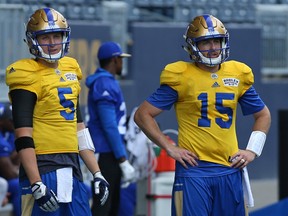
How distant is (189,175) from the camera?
601cm

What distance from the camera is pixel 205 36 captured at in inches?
237

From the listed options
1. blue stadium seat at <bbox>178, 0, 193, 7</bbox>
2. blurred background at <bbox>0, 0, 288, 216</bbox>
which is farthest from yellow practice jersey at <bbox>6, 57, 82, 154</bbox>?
blue stadium seat at <bbox>178, 0, 193, 7</bbox>

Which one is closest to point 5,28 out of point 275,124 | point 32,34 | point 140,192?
point 140,192

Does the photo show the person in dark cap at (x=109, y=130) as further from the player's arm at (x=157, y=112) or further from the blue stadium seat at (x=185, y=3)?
the blue stadium seat at (x=185, y=3)

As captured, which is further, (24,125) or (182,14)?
(182,14)

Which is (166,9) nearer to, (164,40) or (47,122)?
(164,40)

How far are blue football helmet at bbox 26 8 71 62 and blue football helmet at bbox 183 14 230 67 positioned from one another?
80cm

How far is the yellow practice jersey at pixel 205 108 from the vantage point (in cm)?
600

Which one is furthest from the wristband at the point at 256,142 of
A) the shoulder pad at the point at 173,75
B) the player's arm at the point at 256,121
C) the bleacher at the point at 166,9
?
the bleacher at the point at 166,9

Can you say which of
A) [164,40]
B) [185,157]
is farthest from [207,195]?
[164,40]

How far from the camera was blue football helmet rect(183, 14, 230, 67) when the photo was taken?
237 inches

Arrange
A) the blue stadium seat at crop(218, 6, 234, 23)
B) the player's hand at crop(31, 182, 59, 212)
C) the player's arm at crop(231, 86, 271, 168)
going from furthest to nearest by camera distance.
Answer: the blue stadium seat at crop(218, 6, 234, 23) → the player's arm at crop(231, 86, 271, 168) → the player's hand at crop(31, 182, 59, 212)

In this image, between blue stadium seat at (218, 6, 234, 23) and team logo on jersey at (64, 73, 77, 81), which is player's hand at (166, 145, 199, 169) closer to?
team logo on jersey at (64, 73, 77, 81)

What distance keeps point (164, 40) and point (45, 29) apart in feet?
25.4
